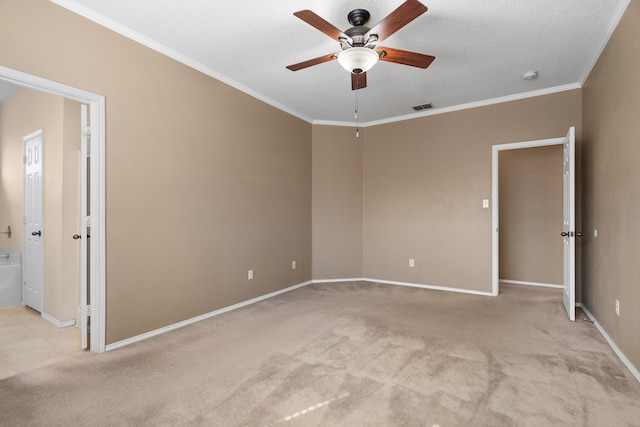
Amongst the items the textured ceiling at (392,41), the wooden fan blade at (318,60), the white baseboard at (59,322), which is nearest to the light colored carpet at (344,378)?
the white baseboard at (59,322)

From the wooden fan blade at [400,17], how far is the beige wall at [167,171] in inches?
81.8

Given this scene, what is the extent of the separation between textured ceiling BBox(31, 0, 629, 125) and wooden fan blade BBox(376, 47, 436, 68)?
1.12ft

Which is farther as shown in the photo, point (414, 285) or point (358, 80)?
point (414, 285)

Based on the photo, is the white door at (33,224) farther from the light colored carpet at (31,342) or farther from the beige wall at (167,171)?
the beige wall at (167,171)

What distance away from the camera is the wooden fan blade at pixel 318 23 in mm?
2047

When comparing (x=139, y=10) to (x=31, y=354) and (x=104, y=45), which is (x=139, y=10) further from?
(x=31, y=354)

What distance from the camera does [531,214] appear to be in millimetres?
5414

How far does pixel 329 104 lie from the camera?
4.74 m

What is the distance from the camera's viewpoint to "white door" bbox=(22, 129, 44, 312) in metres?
3.77

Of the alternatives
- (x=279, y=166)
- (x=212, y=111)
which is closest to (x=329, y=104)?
(x=279, y=166)

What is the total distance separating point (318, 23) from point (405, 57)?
2.55 ft

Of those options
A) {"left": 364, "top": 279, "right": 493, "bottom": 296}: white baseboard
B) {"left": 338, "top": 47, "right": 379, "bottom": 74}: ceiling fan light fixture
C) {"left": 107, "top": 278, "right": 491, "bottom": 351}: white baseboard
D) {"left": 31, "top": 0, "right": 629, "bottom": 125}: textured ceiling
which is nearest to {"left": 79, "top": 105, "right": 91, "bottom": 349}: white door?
{"left": 107, "top": 278, "right": 491, "bottom": 351}: white baseboard

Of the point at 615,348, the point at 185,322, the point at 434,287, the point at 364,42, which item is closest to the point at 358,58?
the point at 364,42

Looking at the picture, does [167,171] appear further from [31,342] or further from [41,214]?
[31,342]
